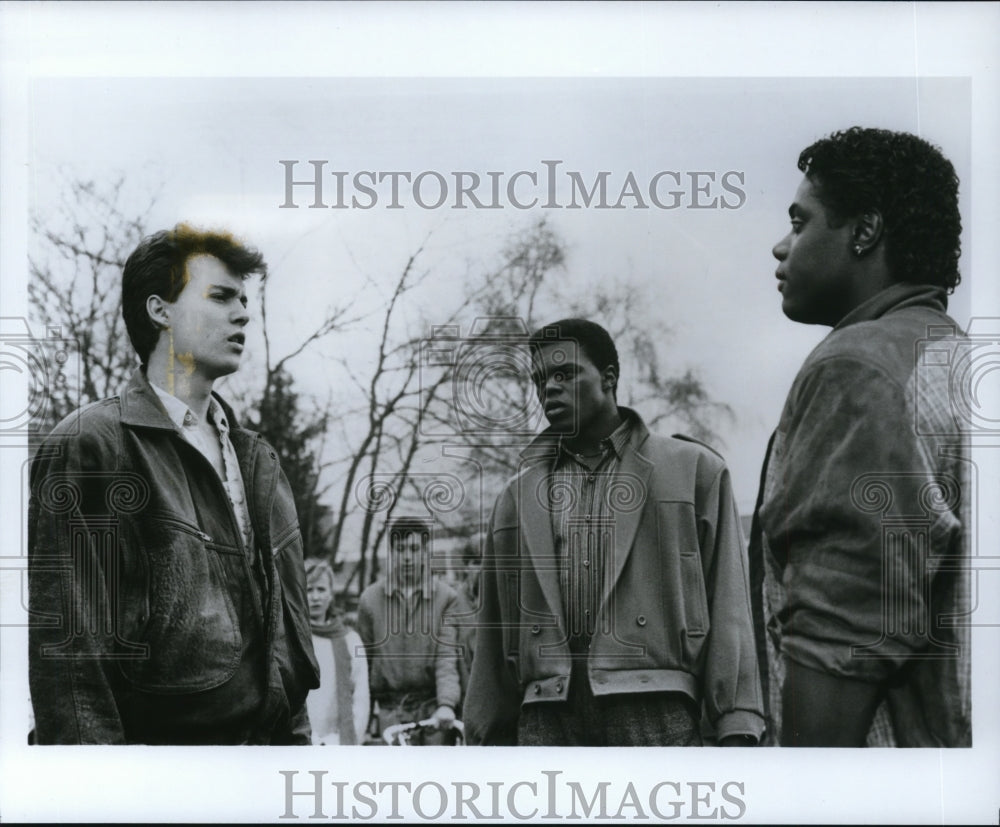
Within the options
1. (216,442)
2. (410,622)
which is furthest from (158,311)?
(410,622)

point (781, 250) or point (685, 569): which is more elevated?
point (781, 250)

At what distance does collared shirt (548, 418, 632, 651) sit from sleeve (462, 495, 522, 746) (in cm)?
22

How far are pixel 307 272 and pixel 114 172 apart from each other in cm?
75

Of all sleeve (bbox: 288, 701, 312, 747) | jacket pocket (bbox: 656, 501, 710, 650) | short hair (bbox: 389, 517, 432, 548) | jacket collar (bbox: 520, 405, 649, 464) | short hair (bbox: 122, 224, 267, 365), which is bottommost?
sleeve (bbox: 288, 701, 312, 747)

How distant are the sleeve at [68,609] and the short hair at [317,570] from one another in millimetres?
622

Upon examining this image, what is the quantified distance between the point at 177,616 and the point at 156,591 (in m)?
0.11

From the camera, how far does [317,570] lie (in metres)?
4.32

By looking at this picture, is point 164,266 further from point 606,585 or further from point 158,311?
point 606,585

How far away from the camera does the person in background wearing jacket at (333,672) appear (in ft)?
14.1

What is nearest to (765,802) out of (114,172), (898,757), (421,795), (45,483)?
(898,757)

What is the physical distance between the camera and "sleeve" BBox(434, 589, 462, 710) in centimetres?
429

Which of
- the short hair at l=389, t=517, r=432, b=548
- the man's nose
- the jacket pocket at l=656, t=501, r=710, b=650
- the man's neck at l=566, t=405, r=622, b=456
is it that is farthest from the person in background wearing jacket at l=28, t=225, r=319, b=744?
the man's nose

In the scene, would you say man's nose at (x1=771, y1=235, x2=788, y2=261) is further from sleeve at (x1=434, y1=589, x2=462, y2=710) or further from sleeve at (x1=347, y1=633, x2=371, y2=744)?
sleeve at (x1=347, y1=633, x2=371, y2=744)

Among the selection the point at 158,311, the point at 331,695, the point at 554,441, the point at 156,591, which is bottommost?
the point at 331,695
